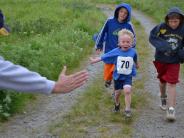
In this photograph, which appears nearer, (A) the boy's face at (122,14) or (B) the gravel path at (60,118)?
(B) the gravel path at (60,118)

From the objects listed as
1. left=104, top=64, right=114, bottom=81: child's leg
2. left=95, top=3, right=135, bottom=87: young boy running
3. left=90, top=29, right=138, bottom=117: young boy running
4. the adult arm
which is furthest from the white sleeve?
left=95, top=3, right=135, bottom=87: young boy running

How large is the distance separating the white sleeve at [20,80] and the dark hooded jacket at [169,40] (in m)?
4.88

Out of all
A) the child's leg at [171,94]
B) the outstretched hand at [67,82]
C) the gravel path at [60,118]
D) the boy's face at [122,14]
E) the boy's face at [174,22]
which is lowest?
the gravel path at [60,118]

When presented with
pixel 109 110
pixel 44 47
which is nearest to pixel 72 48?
pixel 44 47

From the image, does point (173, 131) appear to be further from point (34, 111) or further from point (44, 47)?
point (44, 47)

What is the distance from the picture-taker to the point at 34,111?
A: 7688mm

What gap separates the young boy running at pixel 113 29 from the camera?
8320 mm

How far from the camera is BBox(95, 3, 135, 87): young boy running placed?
8.32 m

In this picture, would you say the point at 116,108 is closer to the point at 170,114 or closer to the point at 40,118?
the point at 170,114

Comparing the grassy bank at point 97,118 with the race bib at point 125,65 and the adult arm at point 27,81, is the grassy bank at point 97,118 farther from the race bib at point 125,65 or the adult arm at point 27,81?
the adult arm at point 27,81

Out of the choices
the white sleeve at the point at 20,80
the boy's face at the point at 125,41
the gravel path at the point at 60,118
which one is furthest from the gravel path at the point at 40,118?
the white sleeve at the point at 20,80

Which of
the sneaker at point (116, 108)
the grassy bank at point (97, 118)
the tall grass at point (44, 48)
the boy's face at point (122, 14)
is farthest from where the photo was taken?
the tall grass at point (44, 48)

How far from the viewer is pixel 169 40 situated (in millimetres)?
7586

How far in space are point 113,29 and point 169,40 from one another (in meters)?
1.26
